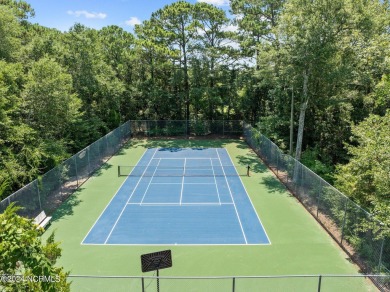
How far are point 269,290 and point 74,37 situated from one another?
2422 cm

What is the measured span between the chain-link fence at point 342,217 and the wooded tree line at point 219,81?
2.27 ft

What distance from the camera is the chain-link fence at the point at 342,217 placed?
34.1 ft

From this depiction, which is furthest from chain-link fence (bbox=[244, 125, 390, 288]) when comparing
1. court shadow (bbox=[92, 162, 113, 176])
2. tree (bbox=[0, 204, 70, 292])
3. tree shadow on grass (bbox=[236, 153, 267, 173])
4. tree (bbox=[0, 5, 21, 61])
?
tree (bbox=[0, 5, 21, 61])

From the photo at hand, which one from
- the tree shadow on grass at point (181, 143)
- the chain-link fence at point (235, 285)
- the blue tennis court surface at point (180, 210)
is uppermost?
the tree shadow on grass at point (181, 143)

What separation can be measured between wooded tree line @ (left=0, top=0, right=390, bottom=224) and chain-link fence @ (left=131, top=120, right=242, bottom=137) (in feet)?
6.09

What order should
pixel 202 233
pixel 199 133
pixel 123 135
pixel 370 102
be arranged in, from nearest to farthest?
1. pixel 202 233
2. pixel 370 102
3. pixel 123 135
4. pixel 199 133

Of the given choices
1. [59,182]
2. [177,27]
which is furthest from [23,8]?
[59,182]

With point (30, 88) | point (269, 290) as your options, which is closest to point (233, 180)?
point (269, 290)

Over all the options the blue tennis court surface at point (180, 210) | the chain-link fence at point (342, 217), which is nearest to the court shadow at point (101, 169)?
the blue tennis court surface at point (180, 210)

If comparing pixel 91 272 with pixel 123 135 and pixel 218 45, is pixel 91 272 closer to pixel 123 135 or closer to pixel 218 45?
pixel 123 135

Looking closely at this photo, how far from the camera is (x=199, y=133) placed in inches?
1383

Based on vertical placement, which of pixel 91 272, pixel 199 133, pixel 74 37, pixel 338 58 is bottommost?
pixel 91 272

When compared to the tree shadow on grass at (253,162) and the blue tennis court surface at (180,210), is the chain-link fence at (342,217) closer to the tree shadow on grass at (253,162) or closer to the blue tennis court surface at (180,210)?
the tree shadow on grass at (253,162)

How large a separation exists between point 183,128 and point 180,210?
63.7 feet
